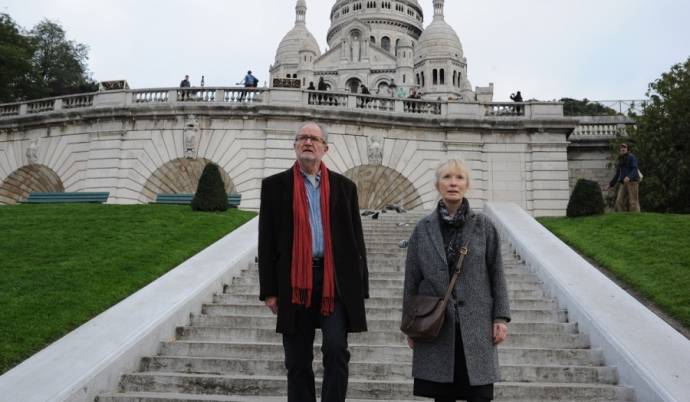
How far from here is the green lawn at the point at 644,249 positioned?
9703mm

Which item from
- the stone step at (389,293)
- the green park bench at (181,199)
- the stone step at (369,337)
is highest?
the green park bench at (181,199)

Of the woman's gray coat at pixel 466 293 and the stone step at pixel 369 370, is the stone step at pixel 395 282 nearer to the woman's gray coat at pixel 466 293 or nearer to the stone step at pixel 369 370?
the stone step at pixel 369 370

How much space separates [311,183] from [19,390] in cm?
354

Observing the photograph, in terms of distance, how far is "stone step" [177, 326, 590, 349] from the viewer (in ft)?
26.7

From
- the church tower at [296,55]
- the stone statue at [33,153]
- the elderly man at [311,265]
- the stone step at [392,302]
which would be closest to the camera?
the elderly man at [311,265]

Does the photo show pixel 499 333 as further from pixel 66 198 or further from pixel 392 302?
pixel 66 198

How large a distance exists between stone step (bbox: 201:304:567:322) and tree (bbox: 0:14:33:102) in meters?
31.0

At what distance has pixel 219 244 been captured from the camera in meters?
12.9

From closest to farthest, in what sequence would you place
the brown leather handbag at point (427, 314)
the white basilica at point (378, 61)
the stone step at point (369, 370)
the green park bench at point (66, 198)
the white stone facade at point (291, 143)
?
the brown leather handbag at point (427, 314) < the stone step at point (369, 370) < the green park bench at point (66, 198) < the white stone facade at point (291, 143) < the white basilica at point (378, 61)

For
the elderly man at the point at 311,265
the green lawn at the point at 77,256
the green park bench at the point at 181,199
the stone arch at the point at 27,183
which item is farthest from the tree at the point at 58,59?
the elderly man at the point at 311,265

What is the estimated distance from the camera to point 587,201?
18.0 meters

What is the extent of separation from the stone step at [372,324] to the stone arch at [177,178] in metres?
14.3

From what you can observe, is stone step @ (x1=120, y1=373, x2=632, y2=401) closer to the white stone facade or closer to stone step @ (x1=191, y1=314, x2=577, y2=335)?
stone step @ (x1=191, y1=314, x2=577, y2=335)

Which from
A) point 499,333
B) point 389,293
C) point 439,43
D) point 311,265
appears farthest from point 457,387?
point 439,43
